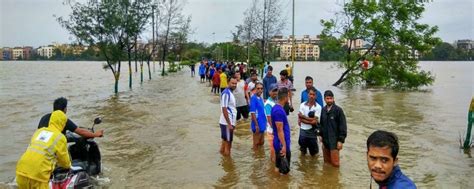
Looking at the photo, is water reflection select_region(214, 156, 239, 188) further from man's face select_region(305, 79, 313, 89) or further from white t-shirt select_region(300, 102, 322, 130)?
man's face select_region(305, 79, 313, 89)

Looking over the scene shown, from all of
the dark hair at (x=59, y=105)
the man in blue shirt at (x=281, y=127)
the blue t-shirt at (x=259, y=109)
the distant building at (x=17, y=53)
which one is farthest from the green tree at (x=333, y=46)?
the distant building at (x=17, y=53)

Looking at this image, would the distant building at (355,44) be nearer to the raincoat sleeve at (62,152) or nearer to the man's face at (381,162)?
the raincoat sleeve at (62,152)

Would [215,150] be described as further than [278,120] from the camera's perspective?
Yes

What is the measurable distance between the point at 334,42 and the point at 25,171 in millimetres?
25064

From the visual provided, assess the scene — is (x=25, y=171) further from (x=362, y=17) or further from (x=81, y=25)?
(x=362, y=17)

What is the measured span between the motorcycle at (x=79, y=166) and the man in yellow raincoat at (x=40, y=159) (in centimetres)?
46

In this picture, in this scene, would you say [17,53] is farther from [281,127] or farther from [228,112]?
[281,127]

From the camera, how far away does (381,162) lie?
237cm

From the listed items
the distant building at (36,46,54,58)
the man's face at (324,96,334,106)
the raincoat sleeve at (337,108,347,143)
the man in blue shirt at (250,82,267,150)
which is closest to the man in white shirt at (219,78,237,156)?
the man in blue shirt at (250,82,267,150)

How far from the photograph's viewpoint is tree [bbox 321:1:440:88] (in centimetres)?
2598

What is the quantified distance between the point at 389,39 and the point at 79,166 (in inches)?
946

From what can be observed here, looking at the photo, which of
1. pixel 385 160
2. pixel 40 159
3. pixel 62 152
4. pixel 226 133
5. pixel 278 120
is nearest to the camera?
pixel 385 160

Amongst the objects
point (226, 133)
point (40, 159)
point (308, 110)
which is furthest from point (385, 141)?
point (226, 133)

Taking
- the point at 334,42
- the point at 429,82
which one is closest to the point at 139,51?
the point at 334,42
